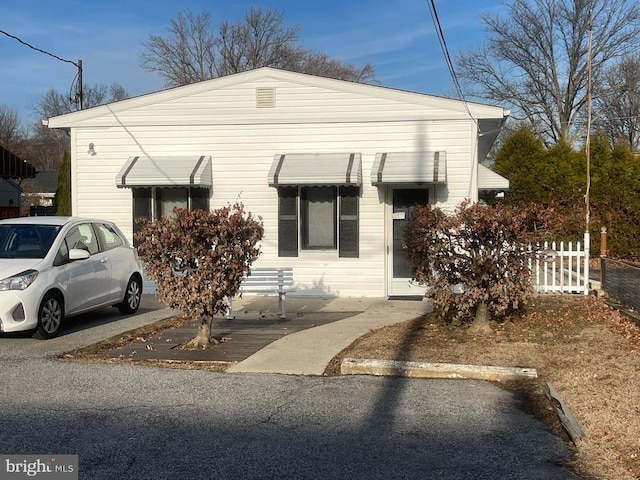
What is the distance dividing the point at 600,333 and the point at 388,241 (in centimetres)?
504

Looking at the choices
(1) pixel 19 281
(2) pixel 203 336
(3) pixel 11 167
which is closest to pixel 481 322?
(2) pixel 203 336

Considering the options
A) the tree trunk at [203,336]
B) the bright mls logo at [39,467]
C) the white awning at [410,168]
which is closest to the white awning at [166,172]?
the white awning at [410,168]

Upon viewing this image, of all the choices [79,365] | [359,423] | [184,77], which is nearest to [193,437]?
[359,423]

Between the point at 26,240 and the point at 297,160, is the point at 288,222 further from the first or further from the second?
the point at 26,240

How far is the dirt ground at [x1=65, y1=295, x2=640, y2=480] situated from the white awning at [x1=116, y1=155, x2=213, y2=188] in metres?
3.43

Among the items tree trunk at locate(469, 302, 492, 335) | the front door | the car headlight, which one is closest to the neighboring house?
the front door

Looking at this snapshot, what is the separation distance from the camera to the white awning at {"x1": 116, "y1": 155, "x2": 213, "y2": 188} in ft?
41.0

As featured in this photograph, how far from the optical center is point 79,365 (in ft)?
22.9

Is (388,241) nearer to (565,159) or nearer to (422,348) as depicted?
(422,348)

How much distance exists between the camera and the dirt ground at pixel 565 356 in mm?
4552

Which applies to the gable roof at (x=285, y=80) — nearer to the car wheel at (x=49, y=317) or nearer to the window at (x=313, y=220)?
the window at (x=313, y=220)

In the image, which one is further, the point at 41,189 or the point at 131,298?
the point at 41,189

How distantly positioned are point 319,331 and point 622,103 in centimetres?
3494

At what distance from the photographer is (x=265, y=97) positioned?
1294cm
